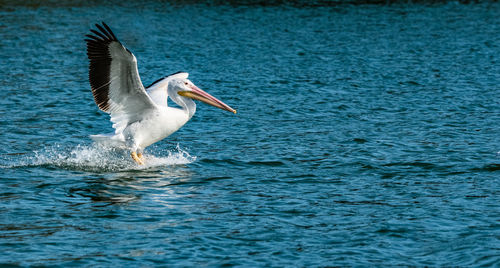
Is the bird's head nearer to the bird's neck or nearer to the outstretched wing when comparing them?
the bird's neck

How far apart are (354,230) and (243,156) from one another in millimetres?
3898

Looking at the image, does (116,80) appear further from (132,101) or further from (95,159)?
(95,159)

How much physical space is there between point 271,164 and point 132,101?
7.47 ft

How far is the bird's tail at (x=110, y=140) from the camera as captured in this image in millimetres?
11172

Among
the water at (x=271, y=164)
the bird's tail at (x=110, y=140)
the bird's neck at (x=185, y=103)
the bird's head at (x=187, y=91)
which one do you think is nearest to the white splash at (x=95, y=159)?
the water at (x=271, y=164)

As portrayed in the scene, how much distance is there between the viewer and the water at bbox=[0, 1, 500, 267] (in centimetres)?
791

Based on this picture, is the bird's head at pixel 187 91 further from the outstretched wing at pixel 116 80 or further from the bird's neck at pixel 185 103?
the outstretched wing at pixel 116 80

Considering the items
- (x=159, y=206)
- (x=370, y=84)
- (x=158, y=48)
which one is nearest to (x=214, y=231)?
(x=159, y=206)

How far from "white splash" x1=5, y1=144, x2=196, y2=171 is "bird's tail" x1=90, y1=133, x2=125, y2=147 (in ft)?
0.68

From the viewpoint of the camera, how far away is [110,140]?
11273 mm

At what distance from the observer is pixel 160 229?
8422mm

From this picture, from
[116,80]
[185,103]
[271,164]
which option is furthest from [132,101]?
[271,164]

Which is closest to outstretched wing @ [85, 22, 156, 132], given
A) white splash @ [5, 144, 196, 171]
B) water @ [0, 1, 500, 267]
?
white splash @ [5, 144, 196, 171]

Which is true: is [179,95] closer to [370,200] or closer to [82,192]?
[82,192]
